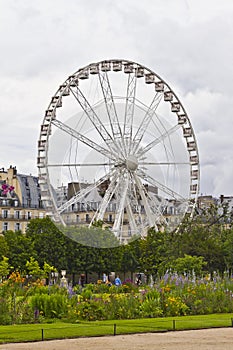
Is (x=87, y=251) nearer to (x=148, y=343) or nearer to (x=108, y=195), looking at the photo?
(x=108, y=195)

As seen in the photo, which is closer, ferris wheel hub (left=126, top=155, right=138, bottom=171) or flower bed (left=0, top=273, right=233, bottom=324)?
flower bed (left=0, top=273, right=233, bottom=324)

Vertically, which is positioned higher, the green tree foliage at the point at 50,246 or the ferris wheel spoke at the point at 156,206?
the ferris wheel spoke at the point at 156,206

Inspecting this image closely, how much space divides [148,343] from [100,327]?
10.8ft

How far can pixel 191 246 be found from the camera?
52188mm

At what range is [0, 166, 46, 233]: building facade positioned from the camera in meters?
97.1

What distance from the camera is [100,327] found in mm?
21516

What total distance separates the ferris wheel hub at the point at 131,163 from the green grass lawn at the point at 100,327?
2696cm

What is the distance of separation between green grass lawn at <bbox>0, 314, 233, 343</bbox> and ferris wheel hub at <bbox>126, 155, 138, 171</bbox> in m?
A: 27.0

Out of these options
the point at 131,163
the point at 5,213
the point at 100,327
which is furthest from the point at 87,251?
the point at 100,327

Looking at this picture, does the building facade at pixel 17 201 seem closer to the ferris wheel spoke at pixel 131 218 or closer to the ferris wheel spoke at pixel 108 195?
the ferris wheel spoke at pixel 131 218

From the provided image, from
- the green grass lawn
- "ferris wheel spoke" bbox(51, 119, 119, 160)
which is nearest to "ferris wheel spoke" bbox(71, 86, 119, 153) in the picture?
"ferris wheel spoke" bbox(51, 119, 119, 160)

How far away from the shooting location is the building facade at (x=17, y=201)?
97125 millimetres

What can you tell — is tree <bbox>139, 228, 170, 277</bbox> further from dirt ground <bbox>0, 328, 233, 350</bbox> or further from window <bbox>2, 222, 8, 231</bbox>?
dirt ground <bbox>0, 328, 233, 350</bbox>

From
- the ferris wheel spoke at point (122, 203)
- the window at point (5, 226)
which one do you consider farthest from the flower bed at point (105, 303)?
the window at point (5, 226)
